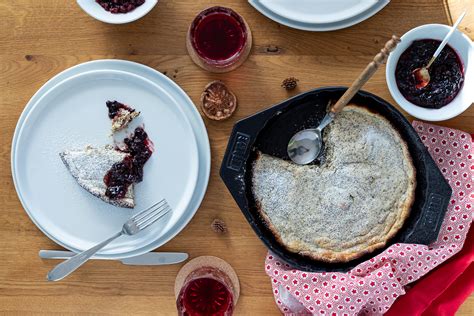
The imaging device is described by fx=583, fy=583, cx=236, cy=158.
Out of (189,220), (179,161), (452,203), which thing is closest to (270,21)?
(179,161)

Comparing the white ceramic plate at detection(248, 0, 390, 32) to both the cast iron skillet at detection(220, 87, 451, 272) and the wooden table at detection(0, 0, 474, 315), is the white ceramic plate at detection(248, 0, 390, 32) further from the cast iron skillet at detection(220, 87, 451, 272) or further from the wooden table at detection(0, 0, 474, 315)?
the cast iron skillet at detection(220, 87, 451, 272)

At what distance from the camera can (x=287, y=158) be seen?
5.73 ft

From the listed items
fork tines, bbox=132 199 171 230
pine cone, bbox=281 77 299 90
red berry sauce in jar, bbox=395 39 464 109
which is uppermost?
red berry sauce in jar, bbox=395 39 464 109

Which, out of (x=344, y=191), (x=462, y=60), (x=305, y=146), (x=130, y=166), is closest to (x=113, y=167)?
(x=130, y=166)

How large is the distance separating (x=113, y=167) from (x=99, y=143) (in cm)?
9

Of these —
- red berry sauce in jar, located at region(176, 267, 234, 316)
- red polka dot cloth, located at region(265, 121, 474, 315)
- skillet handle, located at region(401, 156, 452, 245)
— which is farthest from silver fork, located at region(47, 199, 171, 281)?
skillet handle, located at region(401, 156, 452, 245)

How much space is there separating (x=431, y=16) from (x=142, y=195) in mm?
1046

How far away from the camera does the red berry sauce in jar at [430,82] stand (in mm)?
1705

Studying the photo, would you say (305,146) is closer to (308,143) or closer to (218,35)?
(308,143)

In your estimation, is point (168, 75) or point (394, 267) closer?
point (394, 267)

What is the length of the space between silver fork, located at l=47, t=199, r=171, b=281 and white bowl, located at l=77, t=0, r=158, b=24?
0.55 metres

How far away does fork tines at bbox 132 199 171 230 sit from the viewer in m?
1.76

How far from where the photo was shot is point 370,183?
1.75 m

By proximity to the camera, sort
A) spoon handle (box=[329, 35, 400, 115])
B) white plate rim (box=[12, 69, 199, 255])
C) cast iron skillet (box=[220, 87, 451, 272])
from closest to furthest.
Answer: spoon handle (box=[329, 35, 400, 115]) < cast iron skillet (box=[220, 87, 451, 272]) < white plate rim (box=[12, 69, 199, 255])
